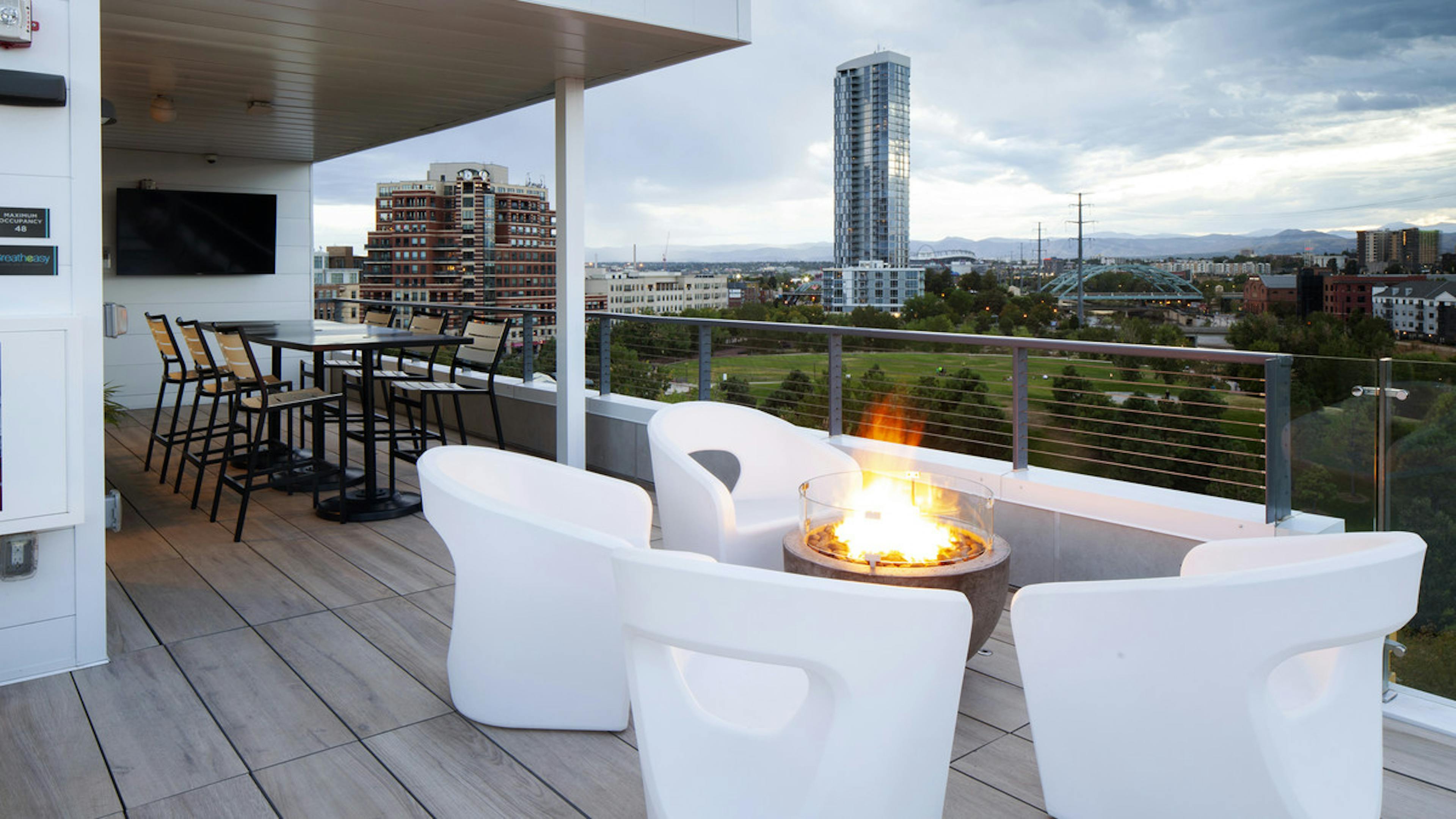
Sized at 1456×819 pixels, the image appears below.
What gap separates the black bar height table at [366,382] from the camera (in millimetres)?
4695

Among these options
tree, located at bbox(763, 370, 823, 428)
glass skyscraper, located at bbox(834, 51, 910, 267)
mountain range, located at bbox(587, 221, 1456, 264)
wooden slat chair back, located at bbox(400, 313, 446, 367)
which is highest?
glass skyscraper, located at bbox(834, 51, 910, 267)

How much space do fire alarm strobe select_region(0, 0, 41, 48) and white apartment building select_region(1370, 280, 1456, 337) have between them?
27609 mm

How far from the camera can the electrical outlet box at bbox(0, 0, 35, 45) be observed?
2699 mm

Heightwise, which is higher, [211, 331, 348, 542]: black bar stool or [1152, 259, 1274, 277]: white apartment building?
[1152, 259, 1274, 277]: white apartment building

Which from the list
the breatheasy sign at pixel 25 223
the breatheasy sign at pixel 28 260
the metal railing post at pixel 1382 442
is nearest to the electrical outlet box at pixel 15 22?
the breatheasy sign at pixel 25 223

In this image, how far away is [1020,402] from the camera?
396 cm

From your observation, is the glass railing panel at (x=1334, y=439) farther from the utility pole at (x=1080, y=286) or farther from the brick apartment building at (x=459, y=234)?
the utility pole at (x=1080, y=286)

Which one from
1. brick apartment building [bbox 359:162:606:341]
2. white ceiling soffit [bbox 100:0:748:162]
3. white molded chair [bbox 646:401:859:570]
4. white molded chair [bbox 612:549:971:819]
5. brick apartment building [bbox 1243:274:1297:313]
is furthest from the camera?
brick apartment building [bbox 1243:274:1297:313]

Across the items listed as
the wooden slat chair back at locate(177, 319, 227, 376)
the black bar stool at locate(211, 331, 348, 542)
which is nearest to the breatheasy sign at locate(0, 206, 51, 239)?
the black bar stool at locate(211, 331, 348, 542)

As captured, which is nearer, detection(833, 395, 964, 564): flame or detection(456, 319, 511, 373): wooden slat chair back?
detection(833, 395, 964, 564): flame

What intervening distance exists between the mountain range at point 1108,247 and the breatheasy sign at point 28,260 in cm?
2121

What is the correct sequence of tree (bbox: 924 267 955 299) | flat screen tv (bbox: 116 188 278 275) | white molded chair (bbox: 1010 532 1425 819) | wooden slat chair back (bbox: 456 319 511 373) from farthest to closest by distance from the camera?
tree (bbox: 924 267 955 299) < flat screen tv (bbox: 116 188 278 275) < wooden slat chair back (bbox: 456 319 511 373) < white molded chair (bbox: 1010 532 1425 819)

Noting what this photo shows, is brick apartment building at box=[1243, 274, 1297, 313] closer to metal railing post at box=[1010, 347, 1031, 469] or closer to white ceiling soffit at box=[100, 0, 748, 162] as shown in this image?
white ceiling soffit at box=[100, 0, 748, 162]

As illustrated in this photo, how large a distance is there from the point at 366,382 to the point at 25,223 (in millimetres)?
2000
